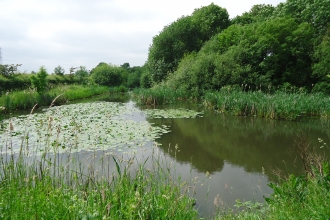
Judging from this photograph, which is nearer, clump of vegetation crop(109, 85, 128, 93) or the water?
the water

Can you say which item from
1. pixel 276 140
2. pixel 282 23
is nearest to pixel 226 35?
pixel 282 23

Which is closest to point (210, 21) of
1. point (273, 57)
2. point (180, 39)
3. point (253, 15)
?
point (180, 39)

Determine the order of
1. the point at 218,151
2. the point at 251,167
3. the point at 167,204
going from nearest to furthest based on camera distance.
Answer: the point at 167,204, the point at 251,167, the point at 218,151

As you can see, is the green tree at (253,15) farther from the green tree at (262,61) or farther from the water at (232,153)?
the water at (232,153)

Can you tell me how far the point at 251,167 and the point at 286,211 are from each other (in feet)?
9.48

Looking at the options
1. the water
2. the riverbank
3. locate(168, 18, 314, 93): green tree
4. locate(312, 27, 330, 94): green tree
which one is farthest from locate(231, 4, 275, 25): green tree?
the water

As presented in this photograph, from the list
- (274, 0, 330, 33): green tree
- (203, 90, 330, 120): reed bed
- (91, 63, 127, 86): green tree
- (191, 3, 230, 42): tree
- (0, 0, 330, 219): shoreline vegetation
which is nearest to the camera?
(0, 0, 330, 219): shoreline vegetation

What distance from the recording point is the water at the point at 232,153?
14.2ft

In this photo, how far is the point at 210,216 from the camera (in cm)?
352

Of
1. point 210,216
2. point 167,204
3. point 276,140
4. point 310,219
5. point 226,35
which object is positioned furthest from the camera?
point 226,35

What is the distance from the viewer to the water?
14.2ft

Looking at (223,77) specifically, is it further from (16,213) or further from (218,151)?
(16,213)

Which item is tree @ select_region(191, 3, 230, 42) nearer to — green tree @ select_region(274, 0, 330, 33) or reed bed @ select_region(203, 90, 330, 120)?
green tree @ select_region(274, 0, 330, 33)

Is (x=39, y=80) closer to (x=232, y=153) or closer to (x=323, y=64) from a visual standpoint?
(x=232, y=153)
